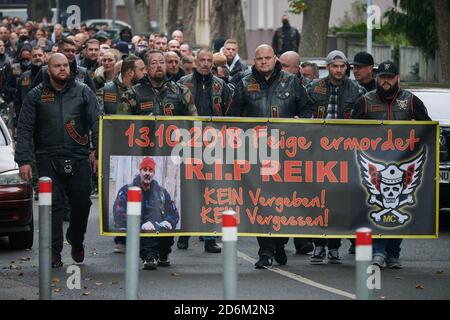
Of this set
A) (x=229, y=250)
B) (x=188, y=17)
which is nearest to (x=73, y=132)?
(x=229, y=250)

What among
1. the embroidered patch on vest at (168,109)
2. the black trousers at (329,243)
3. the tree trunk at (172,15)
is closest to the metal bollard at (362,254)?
the black trousers at (329,243)

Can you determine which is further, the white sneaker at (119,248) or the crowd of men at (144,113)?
the white sneaker at (119,248)

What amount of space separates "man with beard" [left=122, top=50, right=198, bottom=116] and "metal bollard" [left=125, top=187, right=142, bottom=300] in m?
3.90

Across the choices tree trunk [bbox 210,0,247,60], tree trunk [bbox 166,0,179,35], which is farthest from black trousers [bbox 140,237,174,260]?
tree trunk [bbox 166,0,179,35]

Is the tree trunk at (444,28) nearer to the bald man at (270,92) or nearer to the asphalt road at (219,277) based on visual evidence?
the asphalt road at (219,277)

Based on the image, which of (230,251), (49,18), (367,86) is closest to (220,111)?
(367,86)

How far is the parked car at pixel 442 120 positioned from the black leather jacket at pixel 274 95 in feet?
10.8

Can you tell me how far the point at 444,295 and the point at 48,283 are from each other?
3198 millimetres

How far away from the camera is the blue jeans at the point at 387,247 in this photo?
45.1 feet

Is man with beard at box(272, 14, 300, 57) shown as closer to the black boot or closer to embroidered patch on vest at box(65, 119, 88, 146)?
the black boot

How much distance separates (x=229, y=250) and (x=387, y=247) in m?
5.09

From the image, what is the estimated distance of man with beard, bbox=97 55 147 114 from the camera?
1638cm

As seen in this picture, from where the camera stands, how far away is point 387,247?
45.7 feet
